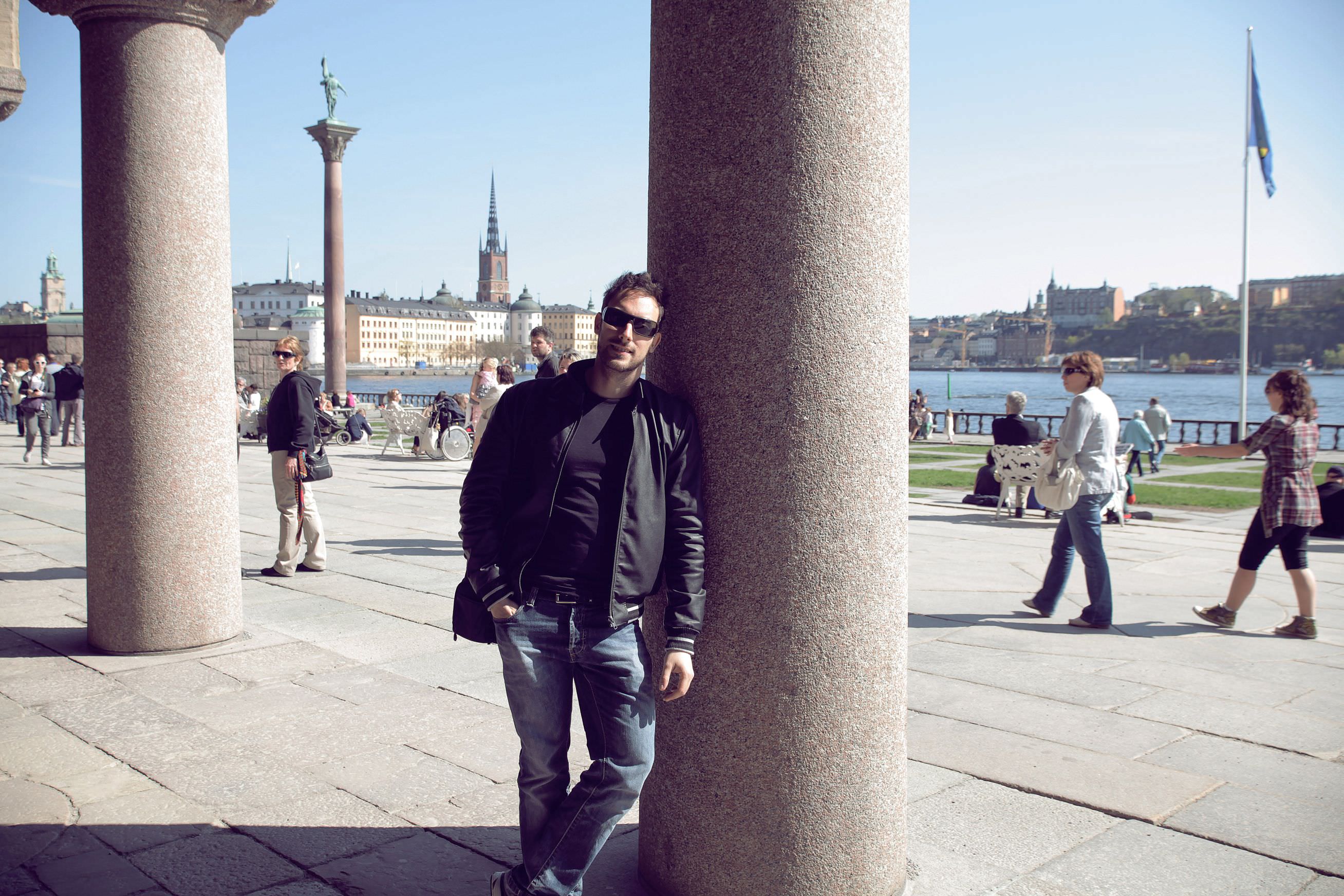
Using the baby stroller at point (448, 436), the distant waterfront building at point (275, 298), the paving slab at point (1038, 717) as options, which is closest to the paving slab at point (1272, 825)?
the paving slab at point (1038, 717)

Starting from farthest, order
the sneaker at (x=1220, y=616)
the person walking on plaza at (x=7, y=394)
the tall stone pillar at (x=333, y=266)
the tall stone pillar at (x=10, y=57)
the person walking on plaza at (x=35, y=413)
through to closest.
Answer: the tall stone pillar at (x=333, y=266)
the person walking on plaza at (x=7, y=394)
the person walking on plaza at (x=35, y=413)
the tall stone pillar at (x=10, y=57)
the sneaker at (x=1220, y=616)

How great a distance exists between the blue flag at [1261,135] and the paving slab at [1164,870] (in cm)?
2652

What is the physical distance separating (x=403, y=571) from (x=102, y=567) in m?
2.75

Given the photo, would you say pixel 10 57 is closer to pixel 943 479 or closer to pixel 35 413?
pixel 35 413

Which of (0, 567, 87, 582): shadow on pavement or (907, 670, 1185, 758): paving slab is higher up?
(0, 567, 87, 582): shadow on pavement

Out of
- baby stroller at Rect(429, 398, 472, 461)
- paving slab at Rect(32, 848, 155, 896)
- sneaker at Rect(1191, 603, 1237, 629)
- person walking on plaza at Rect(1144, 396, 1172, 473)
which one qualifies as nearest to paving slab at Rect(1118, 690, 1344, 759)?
sneaker at Rect(1191, 603, 1237, 629)

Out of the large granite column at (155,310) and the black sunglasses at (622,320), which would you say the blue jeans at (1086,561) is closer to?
the black sunglasses at (622,320)

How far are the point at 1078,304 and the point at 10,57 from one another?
175 meters

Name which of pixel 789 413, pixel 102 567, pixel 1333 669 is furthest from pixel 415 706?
pixel 1333 669

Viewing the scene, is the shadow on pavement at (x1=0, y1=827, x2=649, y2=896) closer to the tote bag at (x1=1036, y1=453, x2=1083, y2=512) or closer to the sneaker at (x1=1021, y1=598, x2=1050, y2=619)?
the sneaker at (x1=1021, y1=598, x2=1050, y2=619)

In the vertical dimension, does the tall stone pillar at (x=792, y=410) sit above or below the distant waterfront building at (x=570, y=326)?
below

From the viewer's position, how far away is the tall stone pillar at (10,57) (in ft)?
27.3

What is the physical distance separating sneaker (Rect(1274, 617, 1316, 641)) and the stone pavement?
0.30ft

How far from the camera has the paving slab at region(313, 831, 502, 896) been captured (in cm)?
305
